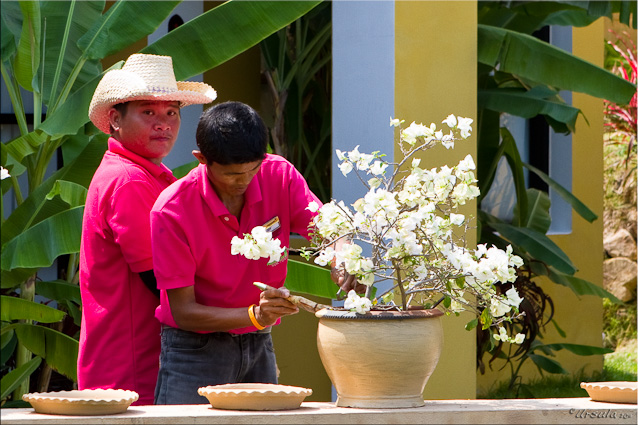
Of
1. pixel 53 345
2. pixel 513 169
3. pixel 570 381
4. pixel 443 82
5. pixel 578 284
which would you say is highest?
pixel 443 82

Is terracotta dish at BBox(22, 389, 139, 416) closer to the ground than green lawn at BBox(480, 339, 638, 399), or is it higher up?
higher up

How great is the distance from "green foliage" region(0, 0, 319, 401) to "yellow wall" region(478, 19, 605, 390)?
4.38 meters

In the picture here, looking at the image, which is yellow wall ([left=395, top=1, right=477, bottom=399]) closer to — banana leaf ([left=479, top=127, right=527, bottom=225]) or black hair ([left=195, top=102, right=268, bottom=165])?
banana leaf ([left=479, top=127, right=527, bottom=225])

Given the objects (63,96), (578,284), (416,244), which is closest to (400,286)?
(416,244)

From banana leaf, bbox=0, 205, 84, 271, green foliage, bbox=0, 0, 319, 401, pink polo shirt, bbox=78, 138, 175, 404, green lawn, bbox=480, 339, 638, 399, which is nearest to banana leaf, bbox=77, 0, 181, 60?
green foliage, bbox=0, 0, 319, 401

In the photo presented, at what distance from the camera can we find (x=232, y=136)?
8.69 feet

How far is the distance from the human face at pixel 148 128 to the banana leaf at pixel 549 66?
103 inches

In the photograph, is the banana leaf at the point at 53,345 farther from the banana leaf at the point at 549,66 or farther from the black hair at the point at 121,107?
the banana leaf at the point at 549,66

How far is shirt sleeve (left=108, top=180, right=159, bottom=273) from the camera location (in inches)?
113

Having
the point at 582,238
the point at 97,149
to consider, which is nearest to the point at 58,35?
the point at 97,149

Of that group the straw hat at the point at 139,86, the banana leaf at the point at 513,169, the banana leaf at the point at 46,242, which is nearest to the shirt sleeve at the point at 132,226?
the straw hat at the point at 139,86

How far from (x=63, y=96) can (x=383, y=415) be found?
2715 mm

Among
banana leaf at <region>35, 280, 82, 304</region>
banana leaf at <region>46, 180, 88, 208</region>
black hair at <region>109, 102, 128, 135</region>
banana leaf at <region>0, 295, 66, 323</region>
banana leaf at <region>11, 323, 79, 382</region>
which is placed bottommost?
banana leaf at <region>11, 323, 79, 382</region>

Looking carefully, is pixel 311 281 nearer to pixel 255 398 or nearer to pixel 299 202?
pixel 299 202
